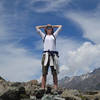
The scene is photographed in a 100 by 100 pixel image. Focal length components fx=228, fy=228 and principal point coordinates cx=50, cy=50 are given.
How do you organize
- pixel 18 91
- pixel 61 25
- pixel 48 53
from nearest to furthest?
1. pixel 18 91
2. pixel 48 53
3. pixel 61 25

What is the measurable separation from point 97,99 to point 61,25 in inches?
198

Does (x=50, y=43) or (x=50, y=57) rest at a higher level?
(x=50, y=43)

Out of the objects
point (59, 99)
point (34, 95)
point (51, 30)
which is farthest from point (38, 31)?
point (59, 99)

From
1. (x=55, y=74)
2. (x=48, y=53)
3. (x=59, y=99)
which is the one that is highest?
(x=48, y=53)

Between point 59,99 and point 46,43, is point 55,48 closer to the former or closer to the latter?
point 46,43

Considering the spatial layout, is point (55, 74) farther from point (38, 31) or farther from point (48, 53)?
point (38, 31)

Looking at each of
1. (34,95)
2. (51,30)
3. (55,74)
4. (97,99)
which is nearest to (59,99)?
(34,95)

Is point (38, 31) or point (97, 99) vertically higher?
point (38, 31)

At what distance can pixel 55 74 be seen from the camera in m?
13.3

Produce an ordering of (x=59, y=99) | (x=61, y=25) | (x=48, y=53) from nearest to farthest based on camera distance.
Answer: (x=59, y=99) < (x=48, y=53) < (x=61, y=25)

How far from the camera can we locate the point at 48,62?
527 inches

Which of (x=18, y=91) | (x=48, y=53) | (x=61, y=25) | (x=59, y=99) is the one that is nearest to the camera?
(x=59, y=99)

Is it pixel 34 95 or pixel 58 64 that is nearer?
pixel 34 95

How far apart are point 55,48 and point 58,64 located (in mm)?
966
